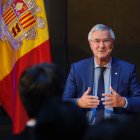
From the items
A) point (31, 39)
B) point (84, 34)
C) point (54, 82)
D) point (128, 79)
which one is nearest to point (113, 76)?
point (128, 79)

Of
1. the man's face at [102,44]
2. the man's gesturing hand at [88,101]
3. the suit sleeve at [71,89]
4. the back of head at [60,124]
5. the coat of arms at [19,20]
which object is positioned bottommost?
the back of head at [60,124]

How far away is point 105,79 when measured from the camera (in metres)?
3.69

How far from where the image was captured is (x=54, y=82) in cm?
205

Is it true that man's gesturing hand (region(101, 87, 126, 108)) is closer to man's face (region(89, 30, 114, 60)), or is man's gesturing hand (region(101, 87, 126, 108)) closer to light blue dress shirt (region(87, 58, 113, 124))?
light blue dress shirt (region(87, 58, 113, 124))

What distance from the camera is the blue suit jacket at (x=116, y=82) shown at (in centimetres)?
362

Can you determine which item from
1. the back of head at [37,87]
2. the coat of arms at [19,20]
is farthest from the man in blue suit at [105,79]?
the back of head at [37,87]

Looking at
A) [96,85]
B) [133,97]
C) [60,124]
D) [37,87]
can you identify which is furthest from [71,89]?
[60,124]

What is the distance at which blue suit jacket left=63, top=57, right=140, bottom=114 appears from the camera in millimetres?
3615

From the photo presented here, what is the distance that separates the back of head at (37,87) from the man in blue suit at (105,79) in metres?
1.47

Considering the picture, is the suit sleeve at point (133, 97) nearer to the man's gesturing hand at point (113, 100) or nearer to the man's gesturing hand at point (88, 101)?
the man's gesturing hand at point (113, 100)

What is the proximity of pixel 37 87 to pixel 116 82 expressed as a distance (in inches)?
68.1

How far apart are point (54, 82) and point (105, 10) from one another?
3775mm

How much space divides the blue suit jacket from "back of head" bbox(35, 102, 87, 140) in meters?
1.86

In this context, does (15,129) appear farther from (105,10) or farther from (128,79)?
(105,10)
